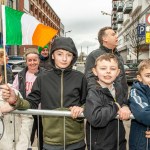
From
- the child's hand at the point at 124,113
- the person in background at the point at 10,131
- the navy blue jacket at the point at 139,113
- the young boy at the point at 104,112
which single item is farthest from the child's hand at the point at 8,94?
the navy blue jacket at the point at 139,113

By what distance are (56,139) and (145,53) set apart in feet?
146

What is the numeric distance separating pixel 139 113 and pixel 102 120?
0.35 meters

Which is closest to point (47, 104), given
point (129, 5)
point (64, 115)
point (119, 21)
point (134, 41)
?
point (64, 115)

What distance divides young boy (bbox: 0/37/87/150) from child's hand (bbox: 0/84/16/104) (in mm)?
45

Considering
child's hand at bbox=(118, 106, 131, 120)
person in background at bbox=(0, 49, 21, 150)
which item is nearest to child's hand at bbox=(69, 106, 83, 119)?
child's hand at bbox=(118, 106, 131, 120)

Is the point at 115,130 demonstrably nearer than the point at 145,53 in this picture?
Yes

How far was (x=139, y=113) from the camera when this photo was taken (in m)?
2.77

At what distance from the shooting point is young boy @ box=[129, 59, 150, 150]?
2770mm

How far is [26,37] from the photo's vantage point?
3.18 meters

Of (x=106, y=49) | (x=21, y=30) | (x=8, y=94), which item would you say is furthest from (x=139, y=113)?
(x=106, y=49)

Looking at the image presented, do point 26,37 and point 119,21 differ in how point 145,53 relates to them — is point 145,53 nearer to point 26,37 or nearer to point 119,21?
point 119,21

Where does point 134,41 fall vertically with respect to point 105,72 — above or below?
above

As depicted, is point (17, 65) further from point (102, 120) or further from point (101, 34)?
point (102, 120)

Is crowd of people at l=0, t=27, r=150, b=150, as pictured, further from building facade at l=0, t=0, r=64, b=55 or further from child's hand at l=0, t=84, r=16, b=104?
building facade at l=0, t=0, r=64, b=55
